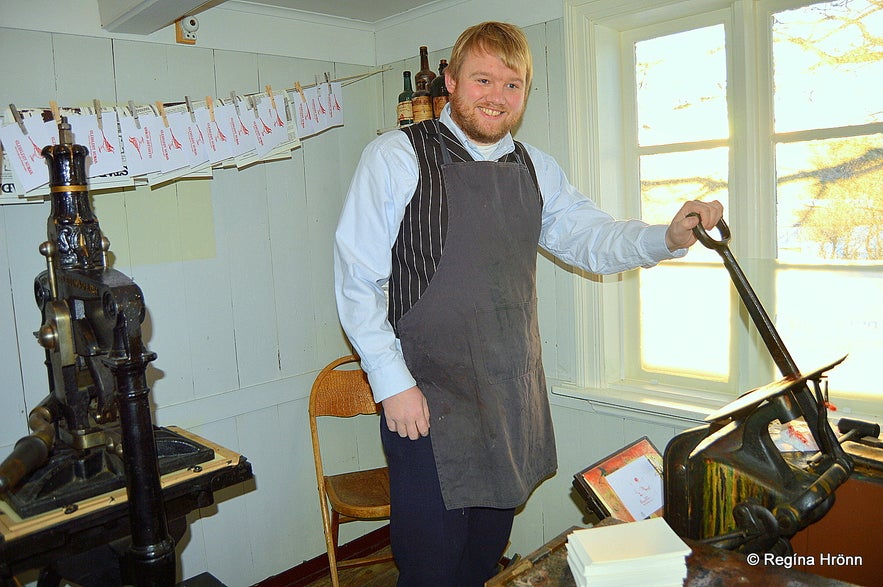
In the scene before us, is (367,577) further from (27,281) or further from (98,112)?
(98,112)

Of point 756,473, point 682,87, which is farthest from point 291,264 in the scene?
point 756,473

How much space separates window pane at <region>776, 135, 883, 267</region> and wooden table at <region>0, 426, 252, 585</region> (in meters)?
1.67

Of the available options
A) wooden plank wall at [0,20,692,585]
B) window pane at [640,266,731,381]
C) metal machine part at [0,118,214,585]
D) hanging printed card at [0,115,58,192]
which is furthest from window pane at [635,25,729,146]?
hanging printed card at [0,115,58,192]

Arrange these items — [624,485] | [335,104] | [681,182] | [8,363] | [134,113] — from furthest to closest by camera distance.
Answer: [335,104] → [681,182] → [134,113] → [8,363] → [624,485]

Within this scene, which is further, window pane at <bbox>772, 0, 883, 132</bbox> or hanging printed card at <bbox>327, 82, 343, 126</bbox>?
hanging printed card at <bbox>327, 82, 343, 126</bbox>

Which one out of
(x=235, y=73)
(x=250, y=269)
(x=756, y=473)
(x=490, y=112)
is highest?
(x=235, y=73)

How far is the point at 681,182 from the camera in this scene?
2.30 metres

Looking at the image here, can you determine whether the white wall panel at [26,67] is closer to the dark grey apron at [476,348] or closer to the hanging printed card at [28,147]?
the hanging printed card at [28,147]

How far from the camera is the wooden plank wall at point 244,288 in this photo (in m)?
2.09

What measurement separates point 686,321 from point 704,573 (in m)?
1.37

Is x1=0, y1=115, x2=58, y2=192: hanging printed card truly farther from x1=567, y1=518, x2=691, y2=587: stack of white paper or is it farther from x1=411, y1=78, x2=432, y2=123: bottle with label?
x1=567, y1=518, x2=691, y2=587: stack of white paper

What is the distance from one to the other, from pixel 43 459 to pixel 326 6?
6.31ft

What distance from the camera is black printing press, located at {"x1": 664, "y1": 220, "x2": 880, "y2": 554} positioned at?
1119 mm

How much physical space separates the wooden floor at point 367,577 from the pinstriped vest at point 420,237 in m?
1.49
